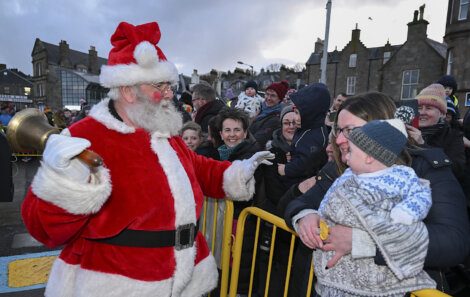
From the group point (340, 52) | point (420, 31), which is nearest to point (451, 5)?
point (420, 31)

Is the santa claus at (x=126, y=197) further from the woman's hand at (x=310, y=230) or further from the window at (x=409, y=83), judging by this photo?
the window at (x=409, y=83)

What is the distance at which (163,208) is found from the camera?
1725mm

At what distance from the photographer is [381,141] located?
4.32ft

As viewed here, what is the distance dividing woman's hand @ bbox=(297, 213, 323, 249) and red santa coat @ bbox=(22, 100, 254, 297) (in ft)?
2.11

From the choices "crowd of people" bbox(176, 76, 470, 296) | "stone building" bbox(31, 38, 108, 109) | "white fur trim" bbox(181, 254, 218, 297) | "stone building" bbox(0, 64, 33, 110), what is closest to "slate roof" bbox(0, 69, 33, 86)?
"stone building" bbox(0, 64, 33, 110)

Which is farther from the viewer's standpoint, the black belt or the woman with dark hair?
the black belt

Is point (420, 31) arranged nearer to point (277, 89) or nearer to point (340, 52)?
point (340, 52)

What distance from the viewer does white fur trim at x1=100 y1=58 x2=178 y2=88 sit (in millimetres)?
1902

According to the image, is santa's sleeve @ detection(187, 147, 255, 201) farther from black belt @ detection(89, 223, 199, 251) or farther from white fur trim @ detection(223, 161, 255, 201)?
black belt @ detection(89, 223, 199, 251)

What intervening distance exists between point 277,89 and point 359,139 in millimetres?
3910

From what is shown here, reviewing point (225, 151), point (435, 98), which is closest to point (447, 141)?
point (435, 98)

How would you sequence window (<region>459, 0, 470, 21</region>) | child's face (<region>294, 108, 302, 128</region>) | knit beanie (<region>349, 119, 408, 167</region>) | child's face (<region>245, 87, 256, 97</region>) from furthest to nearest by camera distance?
window (<region>459, 0, 470, 21</region>) < child's face (<region>245, 87, 256, 97</region>) < child's face (<region>294, 108, 302, 128</region>) < knit beanie (<region>349, 119, 408, 167</region>)

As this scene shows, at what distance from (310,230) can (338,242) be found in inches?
7.2

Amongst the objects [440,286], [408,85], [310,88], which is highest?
[408,85]
